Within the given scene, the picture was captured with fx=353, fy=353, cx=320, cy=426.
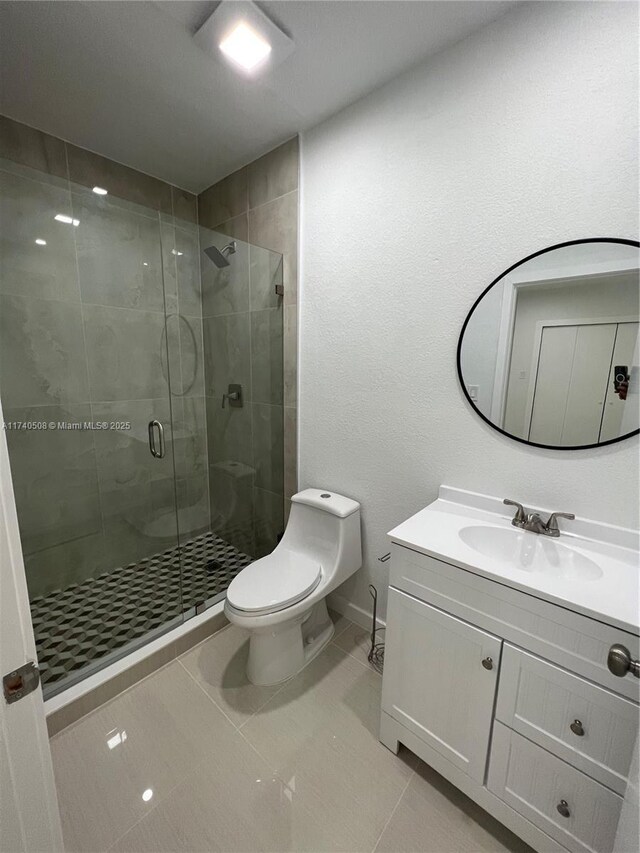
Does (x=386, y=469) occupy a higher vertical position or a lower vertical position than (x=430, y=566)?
higher

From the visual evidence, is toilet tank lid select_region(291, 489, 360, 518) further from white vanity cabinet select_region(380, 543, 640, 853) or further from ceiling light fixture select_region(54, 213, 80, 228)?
ceiling light fixture select_region(54, 213, 80, 228)

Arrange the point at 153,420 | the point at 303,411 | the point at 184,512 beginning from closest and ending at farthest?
the point at 303,411 < the point at 153,420 < the point at 184,512

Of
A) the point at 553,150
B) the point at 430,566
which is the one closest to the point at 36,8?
the point at 553,150

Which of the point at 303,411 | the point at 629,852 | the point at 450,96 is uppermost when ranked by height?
the point at 450,96

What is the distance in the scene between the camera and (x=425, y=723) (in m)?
1.15

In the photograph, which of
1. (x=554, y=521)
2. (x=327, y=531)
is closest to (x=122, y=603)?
(x=327, y=531)

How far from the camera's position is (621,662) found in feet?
2.52

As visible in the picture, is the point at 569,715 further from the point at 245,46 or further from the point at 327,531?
the point at 245,46

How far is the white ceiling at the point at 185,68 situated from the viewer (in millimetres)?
1154

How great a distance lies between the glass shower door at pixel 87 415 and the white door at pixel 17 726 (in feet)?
3.40

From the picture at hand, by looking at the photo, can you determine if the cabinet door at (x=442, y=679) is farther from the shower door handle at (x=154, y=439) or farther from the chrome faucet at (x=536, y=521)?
the shower door handle at (x=154, y=439)

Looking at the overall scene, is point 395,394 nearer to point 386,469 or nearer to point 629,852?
point 386,469

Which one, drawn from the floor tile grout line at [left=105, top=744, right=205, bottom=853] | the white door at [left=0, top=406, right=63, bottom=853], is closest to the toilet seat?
the floor tile grout line at [left=105, top=744, right=205, bottom=853]

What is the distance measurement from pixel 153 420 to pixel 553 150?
2325 mm
